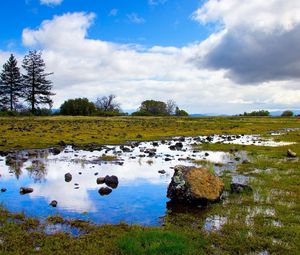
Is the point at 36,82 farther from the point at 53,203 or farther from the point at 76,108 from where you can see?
the point at 53,203

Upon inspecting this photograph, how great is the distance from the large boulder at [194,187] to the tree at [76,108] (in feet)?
282

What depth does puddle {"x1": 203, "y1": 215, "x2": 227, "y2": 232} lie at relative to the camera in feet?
41.5

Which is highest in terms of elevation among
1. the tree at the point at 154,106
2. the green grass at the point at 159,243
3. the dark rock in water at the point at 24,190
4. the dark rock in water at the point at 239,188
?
the tree at the point at 154,106

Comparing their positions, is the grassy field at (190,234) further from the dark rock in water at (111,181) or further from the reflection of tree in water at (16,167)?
the reflection of tree in water at (16,167)

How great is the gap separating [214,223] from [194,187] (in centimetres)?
270

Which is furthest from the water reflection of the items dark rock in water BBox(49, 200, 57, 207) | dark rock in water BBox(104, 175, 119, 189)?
dark rock in water BBox(104, 175, 119, 189)

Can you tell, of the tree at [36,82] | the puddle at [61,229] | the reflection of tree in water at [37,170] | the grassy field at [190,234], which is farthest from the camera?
the tree at [36,82]

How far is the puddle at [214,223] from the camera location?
41.5 feet

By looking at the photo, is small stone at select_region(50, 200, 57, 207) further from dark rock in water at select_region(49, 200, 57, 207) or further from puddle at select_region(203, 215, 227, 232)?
puddle at select_region(203, 215, 227, 232)

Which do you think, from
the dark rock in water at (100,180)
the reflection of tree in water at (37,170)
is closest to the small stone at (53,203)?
the dark rock in water at (100,180)

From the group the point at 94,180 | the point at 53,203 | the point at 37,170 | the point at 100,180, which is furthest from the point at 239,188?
the point at 37,170

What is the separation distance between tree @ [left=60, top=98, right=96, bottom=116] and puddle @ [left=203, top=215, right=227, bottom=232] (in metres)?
88.8

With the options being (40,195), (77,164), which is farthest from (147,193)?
(77,164)

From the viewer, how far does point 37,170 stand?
22.7 meters
